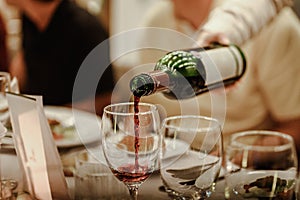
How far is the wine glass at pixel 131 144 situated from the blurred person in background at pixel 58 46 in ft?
5.37

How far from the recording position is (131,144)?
885 mm

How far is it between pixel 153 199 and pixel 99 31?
1.68 metres

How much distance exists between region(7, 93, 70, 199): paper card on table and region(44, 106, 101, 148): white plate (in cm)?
37

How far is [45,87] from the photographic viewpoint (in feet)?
8.52

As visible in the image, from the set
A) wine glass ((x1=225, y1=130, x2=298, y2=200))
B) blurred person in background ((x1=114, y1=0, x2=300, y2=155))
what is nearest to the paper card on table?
wine glass ((x1=225, y1=130, x2=298, y2=200))

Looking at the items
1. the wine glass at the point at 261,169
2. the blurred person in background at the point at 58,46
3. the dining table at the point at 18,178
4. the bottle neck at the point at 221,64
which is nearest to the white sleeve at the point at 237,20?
the bottle neck at the point at 221,64

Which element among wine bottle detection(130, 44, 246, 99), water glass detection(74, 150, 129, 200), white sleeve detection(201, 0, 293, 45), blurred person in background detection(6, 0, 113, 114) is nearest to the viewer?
water glass detection(74, 150, 129, 200)

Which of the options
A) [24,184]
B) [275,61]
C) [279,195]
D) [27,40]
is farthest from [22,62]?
[279,195]

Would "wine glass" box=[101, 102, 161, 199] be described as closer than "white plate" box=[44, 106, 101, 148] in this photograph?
Yes

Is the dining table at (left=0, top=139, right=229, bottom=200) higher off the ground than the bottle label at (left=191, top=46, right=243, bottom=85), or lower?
lower

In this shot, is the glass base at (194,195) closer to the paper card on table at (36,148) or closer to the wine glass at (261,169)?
the wine glass at (261,169)

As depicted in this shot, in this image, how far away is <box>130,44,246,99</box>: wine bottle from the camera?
1.09 m

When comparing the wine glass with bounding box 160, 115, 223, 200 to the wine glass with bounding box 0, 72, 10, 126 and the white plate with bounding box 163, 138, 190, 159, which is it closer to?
the white plate with bounding box 163, 138, 190, 159

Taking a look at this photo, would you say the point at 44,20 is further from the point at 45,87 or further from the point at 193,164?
the point at 193,164
